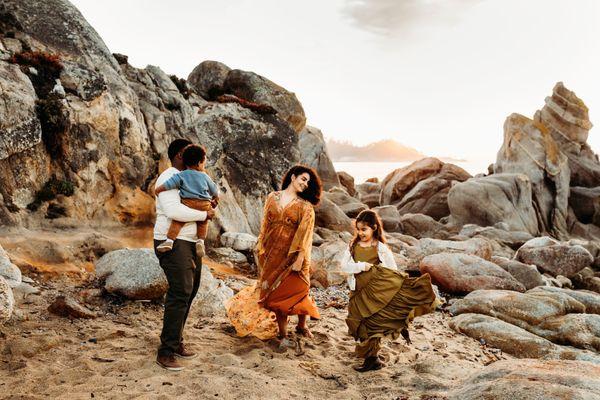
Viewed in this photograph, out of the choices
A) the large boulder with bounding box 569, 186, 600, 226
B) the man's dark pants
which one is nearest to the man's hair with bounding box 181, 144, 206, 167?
the man's dark pants

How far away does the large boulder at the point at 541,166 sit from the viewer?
118 feet

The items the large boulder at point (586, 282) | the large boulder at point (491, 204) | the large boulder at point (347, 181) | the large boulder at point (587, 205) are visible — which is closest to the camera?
the large boulder at point (586, 282)

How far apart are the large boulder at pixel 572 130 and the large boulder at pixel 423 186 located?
35.1 feet

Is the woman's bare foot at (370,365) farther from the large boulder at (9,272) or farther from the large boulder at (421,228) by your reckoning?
the large boulder at (421,228)

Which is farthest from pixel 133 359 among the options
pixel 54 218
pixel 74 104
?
pixel 74 104

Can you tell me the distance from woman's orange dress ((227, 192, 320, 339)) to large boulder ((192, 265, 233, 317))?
1.37 metres

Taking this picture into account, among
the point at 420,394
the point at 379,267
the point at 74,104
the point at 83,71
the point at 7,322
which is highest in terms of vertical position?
the point at 83,71

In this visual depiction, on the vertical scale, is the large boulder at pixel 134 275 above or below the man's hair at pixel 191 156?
below

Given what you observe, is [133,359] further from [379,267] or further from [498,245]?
[498,245]

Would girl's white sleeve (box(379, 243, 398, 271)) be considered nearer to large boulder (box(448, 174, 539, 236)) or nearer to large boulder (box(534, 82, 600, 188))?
large boulder (box(448, 174, 539, 236))

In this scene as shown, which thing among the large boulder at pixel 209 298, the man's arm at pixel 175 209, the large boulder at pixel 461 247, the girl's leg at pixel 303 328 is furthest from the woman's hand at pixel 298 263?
the large boulder at pixel 461 247

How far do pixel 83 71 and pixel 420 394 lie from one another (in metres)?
11.4

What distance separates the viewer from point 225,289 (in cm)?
864

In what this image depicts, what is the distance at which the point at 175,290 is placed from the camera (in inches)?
208
